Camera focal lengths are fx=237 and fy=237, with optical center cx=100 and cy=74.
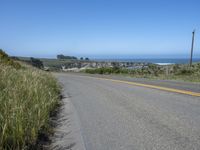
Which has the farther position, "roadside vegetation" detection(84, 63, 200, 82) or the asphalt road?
"roadside vegetation" detection(84, 63, 200, 82)

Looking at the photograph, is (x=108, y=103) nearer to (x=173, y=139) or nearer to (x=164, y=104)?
(x=164, y=104)

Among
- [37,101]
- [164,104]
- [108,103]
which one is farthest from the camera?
[108,103]

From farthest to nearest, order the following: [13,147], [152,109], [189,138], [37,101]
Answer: [152,109]
[37,101]
[189,138]
[13,147]

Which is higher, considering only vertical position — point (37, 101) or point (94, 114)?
point (37, 101)

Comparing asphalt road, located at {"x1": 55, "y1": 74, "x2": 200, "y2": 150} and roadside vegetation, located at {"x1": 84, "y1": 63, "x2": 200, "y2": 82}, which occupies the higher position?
asphalt road, located at {"x1": 55, "y1": 74, "x2": 200, "y2": 150}

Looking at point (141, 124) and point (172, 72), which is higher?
point (141, 124)

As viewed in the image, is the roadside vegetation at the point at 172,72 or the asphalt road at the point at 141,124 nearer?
the asphalt road at the point at 141,124

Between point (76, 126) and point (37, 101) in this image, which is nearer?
point (76, 126)

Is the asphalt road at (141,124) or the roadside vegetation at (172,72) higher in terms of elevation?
the asphalt road at (141,124)

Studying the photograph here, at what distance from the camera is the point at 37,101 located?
576 cm

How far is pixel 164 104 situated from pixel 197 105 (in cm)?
90

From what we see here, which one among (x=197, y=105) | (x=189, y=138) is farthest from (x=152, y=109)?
(x=189, y=138)

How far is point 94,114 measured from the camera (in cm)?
612

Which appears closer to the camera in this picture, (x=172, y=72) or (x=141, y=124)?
(x=141, y=124)
